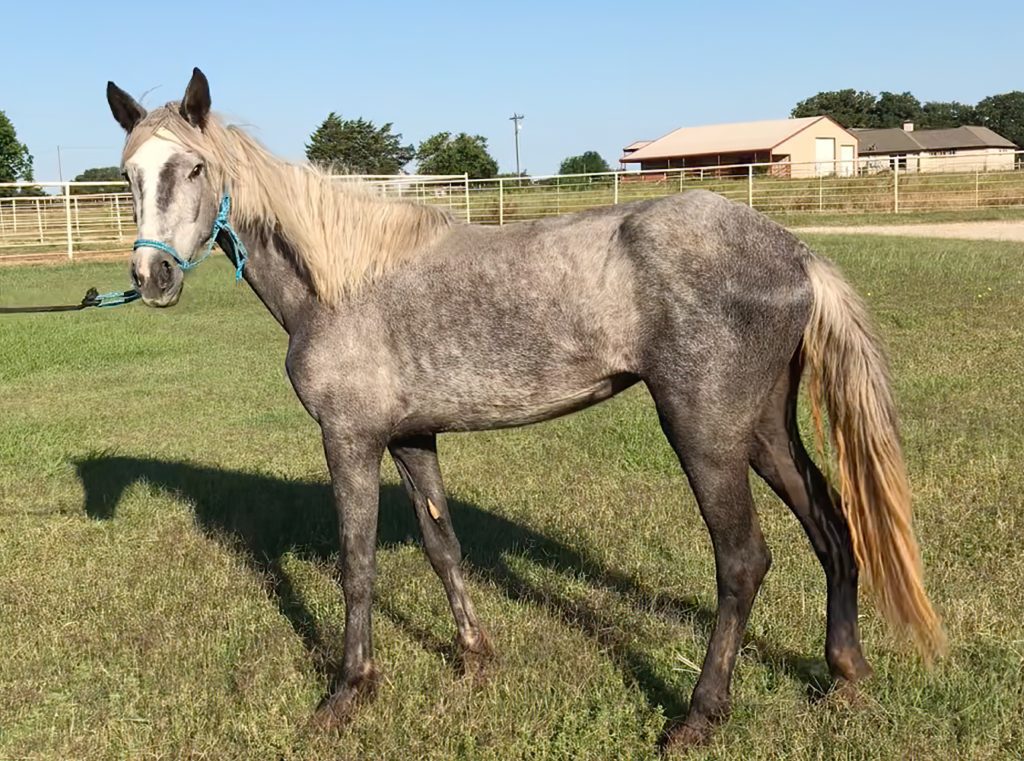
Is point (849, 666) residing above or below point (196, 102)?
below

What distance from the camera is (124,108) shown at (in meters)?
3.73

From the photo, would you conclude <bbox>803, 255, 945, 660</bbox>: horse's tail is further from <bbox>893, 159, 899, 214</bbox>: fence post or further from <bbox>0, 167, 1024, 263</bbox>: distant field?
<bbox>893, 159, 899, 214</bbox>: fence post

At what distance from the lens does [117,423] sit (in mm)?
8883

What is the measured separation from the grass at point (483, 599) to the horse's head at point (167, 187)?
1.69 m

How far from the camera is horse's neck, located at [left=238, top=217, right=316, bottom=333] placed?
383 centimetres

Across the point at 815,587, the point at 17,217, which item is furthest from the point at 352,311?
the point at 17,217

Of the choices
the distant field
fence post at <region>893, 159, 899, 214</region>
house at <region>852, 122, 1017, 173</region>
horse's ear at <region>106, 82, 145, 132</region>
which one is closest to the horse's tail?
horse's ear at <region>106, 82, 145, 132</region>

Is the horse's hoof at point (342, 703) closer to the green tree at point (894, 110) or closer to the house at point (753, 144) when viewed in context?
the house at point (753, 144)

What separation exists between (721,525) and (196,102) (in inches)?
101

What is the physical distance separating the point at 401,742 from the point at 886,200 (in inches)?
1081

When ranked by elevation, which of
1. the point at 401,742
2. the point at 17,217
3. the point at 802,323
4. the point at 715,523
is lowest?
the point at 401,742

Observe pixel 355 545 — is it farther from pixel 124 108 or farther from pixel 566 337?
pixel 124 108

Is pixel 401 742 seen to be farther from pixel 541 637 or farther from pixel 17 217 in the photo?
pixel 17 217

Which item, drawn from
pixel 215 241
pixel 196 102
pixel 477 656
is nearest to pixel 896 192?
pixel 477 656
